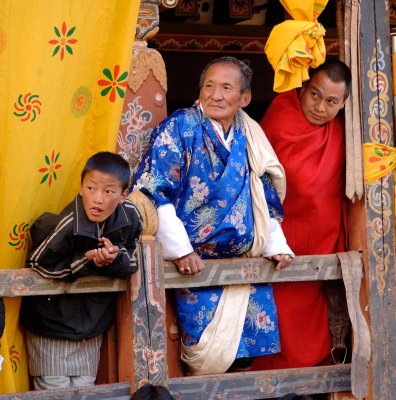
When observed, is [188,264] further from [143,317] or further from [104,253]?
[104,253]

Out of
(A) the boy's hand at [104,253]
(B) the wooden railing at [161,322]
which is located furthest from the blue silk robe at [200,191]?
(A) the boy's hand at [104,253]

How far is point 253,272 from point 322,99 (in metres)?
0.97

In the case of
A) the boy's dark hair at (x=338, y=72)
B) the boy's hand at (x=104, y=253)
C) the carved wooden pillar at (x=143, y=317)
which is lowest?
the carved wooden pillar at (x=143, y=317)

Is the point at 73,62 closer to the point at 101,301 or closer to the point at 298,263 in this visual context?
the point at 101,301

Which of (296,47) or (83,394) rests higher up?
(296,47)

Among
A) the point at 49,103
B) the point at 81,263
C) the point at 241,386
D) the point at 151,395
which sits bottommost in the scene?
the point at 241,386

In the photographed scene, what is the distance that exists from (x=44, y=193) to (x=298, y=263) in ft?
4.29

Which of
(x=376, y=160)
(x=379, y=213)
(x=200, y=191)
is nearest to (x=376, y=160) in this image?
(x=376, y=160)

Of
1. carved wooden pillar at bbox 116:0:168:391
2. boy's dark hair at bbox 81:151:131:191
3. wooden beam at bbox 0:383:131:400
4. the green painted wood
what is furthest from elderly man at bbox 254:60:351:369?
boy's dark hair at bbox 81:151:131:191

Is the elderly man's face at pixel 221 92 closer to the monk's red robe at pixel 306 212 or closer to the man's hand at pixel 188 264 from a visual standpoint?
the monk's red robe at pixel 306 212

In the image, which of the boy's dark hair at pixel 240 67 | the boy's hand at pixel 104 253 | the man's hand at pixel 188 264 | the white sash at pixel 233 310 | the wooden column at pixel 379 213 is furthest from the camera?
the wooden column at pixel 379 213

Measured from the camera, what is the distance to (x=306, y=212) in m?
5.78

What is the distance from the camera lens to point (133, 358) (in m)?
5.03

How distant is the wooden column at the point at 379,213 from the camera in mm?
5660
